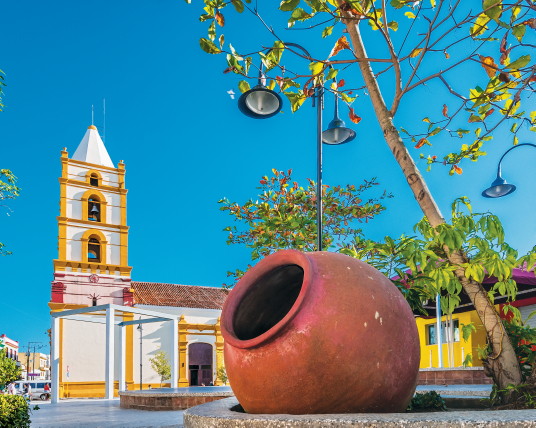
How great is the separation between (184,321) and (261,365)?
30.1 metres

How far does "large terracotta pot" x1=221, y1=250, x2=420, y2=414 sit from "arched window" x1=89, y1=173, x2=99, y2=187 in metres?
29.3

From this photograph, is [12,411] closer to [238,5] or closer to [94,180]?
[238,5]

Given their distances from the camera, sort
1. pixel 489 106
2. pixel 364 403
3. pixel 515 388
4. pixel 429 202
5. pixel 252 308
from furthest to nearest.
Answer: pixel 489 106, pixel 429 202, pixel 515 388, pixel 252 308, pixel 364 403

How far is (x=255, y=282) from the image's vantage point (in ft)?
12.8

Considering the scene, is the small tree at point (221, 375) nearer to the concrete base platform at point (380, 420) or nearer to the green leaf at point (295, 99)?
the green leaf at point (295, 99)

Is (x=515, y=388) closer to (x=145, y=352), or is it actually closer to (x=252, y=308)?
(x=252, y=308)

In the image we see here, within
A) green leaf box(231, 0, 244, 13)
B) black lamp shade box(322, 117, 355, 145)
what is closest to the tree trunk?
green leaf box(231, 0, 244, 13)

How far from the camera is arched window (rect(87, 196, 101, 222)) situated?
3131 centimetres

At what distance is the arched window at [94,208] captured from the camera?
31312mm

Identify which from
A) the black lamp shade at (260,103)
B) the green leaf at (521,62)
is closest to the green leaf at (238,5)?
the green leaf at (521,62)

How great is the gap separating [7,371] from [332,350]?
3.72 m

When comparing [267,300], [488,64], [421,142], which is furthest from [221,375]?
[267,300]

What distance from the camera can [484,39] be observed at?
16.8 ft

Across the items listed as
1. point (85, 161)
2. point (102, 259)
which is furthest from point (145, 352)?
point (85, 161)
